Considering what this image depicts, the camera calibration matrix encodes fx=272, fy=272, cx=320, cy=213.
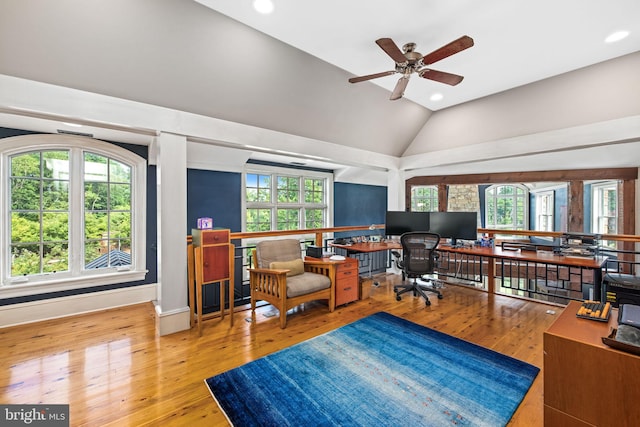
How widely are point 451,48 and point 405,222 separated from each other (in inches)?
118

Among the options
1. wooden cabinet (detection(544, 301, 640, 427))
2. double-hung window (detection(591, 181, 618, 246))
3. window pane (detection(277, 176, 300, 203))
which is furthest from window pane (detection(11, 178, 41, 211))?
double-hung window (detection(591, 181, 618, 246))

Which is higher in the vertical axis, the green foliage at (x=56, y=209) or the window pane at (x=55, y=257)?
the green foliage at (x=56, y=209)

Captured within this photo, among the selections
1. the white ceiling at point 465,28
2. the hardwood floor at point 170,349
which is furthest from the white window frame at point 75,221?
the white ceiling at point 465,28

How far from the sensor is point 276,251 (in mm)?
3590

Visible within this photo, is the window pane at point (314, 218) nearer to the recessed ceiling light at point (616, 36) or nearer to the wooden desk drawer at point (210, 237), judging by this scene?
the wooden desk drawer at point (210, 237)

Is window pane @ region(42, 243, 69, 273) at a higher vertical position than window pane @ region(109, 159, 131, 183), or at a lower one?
lower

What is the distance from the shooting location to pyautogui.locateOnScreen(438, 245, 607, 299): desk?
3.05 meters

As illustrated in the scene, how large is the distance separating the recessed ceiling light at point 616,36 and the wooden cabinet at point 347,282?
355 cm

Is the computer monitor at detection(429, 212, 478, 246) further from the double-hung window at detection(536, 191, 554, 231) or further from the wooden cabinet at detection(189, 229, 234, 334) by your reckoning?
the double-hung window at detection(536, 191, 554, 231)

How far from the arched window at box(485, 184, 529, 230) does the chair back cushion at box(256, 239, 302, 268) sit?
24.4 feet

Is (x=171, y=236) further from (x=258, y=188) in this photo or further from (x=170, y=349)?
(x=258, y=188)

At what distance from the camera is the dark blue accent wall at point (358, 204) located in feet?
22.4

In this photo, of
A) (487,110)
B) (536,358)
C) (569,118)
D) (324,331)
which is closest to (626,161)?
(569,118)

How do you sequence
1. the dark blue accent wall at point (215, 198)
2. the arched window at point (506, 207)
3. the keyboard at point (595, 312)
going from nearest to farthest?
the keyboard at point (595, 312)
the dark blue accent wall at point (215, 198)
the arched window at point (506, 207)
